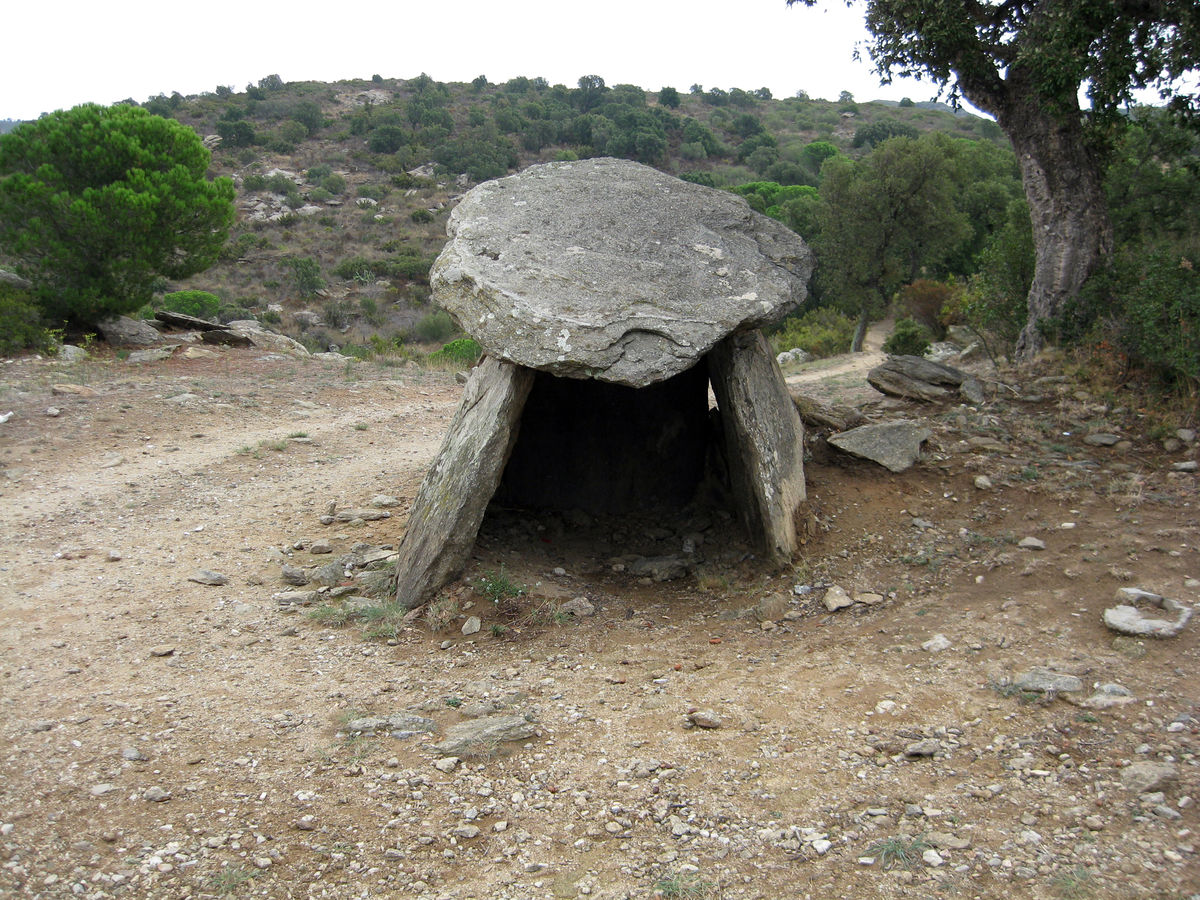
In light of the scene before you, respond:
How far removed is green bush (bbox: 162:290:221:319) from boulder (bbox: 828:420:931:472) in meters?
22.1

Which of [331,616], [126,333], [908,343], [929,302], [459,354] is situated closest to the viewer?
[331,616]

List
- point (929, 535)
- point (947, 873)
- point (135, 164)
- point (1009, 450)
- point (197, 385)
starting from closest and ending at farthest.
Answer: point (947, 873) → point (929, 535) → point (1009, 450) → point (197, 385) → point (135, 164)

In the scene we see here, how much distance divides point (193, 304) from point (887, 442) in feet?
75.3

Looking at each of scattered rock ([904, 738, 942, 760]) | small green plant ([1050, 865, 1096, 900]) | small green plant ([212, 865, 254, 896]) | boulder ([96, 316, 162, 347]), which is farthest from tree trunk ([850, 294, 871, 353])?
small green plant ([212, 865, 254, 896])

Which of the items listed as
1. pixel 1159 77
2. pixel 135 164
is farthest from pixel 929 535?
pixel 135 164

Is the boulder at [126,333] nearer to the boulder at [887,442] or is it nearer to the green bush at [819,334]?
the boulder at [887,442]

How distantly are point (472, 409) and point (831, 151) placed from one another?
131 feet

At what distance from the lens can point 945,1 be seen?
25.6 feet

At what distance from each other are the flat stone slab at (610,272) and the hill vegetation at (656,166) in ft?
10.9

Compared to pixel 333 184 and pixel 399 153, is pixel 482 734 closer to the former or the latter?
pixel 333 184

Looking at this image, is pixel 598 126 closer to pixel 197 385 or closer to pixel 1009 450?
pixel 197 385

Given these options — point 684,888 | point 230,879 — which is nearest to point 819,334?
point 684,888

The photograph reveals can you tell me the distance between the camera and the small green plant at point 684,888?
9.46 ft

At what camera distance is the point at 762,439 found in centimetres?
575
